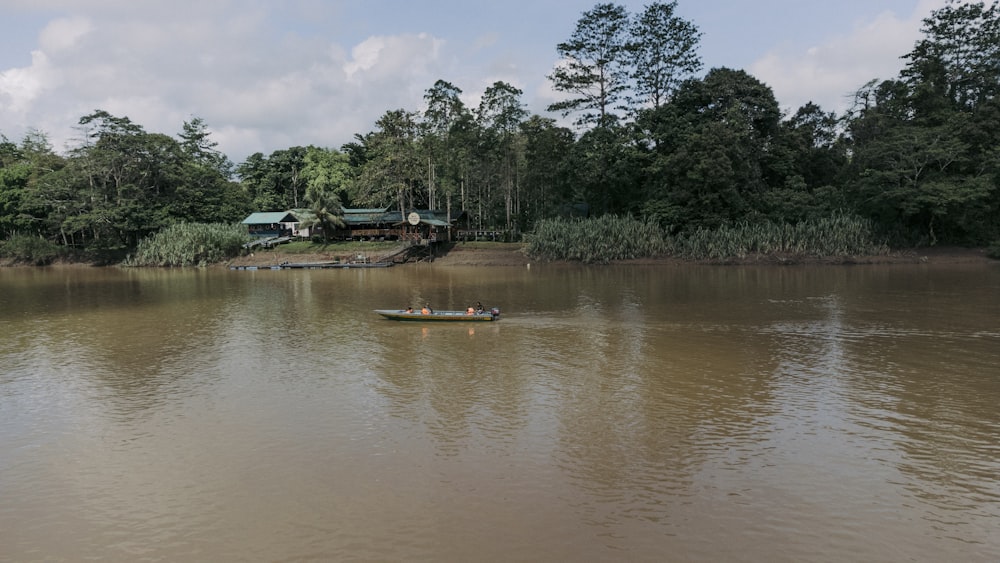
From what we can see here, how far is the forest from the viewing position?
2090 inches

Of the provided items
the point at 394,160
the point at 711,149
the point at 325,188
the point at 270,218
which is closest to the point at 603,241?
the point at 711,149

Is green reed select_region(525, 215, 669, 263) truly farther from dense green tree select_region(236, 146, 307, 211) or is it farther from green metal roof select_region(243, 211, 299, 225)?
dense green tree select_region(236, 146, 307, 211)

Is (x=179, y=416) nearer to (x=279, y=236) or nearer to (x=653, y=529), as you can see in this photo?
(x=653, y=529)

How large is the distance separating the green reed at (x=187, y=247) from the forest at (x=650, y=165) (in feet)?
8.36

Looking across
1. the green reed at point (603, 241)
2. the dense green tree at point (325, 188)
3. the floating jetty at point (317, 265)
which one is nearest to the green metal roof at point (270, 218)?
the dense green tree at point (325, 188)

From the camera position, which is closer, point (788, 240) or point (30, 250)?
point (788, 240)

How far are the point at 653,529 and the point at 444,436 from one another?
535 centimetres

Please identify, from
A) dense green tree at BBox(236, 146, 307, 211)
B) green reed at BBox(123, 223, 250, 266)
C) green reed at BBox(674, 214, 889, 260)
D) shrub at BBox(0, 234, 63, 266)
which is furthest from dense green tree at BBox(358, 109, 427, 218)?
shrub at BBox(0, 234, 63, 266)

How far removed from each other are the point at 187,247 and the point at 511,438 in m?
60.5

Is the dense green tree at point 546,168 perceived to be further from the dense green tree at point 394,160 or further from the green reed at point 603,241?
the dense green tree at point 394,160

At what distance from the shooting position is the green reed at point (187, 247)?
2486 inches

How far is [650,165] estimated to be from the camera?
60.9 metres

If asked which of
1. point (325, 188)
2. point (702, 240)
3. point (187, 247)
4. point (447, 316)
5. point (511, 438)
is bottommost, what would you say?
point (511, 438)

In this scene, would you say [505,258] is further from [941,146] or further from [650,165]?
[941,146]
